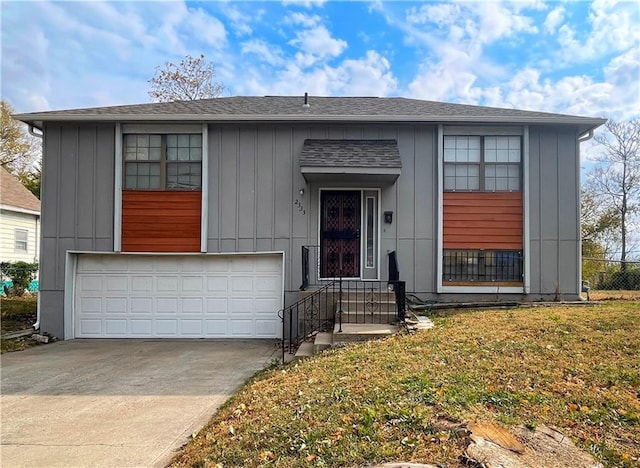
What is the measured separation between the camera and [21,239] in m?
17.8

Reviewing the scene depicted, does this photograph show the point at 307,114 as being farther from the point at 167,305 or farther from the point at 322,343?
the point at 167,305

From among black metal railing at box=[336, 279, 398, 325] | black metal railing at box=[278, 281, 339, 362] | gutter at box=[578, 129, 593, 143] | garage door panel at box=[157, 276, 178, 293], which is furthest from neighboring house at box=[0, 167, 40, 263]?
gutter at box=[578, 129, 593, 143]

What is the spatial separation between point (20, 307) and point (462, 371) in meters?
13.0

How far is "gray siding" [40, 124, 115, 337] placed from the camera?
32.4 ft

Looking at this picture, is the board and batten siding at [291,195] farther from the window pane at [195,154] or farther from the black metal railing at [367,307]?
the black metal railing at [367,307]

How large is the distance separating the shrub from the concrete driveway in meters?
7.79

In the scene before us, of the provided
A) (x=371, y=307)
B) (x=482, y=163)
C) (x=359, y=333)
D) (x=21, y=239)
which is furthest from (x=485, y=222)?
(x=21, y=239)

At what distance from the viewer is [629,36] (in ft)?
37.4

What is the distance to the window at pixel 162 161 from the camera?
996 cm

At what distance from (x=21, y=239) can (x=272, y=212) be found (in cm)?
1409

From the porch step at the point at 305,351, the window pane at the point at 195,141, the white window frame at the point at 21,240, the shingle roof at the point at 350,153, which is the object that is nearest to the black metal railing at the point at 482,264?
the shingle roof at the point at 350,153

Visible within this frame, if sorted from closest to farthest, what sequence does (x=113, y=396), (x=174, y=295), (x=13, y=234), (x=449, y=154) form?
(x=113, y=396)
(x=449, y=154)
(x=174, y=295)
(x=13, y=234)

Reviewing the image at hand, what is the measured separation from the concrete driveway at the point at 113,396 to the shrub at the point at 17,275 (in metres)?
7.79

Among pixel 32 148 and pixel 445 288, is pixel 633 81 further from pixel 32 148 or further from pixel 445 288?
pixel 32 148
